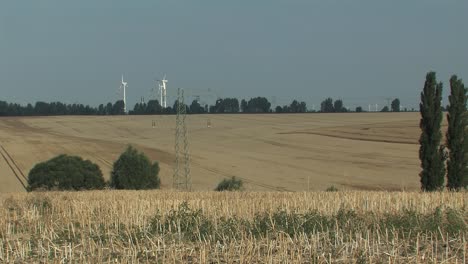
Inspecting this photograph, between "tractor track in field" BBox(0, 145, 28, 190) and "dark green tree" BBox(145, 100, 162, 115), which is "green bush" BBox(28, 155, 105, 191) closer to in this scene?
"tractor track in field" BBox(0, 145, 28, 190)

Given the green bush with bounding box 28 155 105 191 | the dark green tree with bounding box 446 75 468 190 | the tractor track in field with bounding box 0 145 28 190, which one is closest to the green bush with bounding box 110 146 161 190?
the green bush with bounding box 28 155 105 191

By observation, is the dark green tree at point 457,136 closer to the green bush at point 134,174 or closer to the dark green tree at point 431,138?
the dark green tree at point 431,138

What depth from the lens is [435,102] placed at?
172 feet

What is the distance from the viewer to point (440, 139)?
50.9 metres

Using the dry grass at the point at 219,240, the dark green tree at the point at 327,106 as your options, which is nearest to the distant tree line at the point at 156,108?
the dark green tree at the point at 327,106

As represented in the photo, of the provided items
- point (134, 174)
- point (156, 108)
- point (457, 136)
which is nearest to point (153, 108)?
point (156, 108)

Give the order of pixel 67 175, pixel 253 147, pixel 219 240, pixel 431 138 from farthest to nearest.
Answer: pixel 253 147 < pixel 67 175 < pixel 431 138 < pixel 219 240

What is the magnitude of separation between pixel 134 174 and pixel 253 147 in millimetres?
34414

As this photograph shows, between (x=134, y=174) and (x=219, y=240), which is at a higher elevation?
(x=219, y=240)

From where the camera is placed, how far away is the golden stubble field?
223 feet

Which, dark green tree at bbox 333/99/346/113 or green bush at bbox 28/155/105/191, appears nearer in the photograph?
green bush at bbox 28/155/105/191

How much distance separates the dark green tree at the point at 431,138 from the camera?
161ft

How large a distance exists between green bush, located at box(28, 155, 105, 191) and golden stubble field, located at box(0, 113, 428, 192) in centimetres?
302

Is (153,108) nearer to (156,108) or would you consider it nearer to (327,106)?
(156,108)
